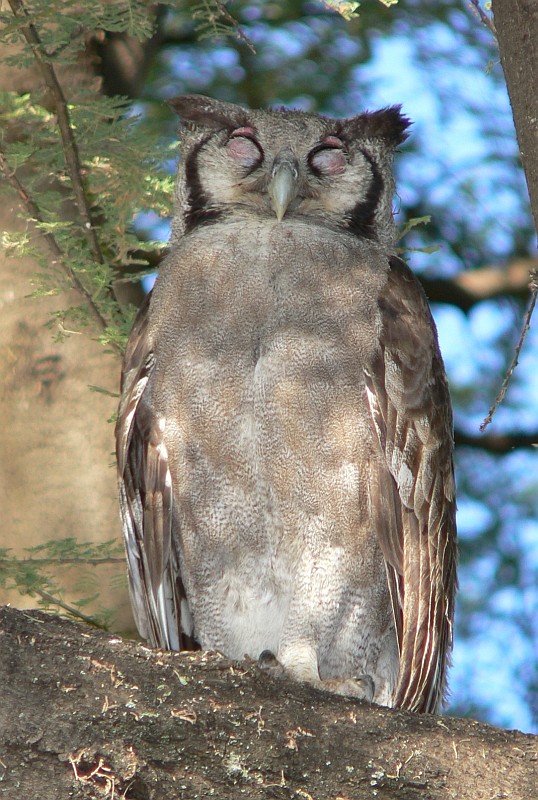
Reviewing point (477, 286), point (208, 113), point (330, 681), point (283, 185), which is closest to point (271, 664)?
point (330, 681)

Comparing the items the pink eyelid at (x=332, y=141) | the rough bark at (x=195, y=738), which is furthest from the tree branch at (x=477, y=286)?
the rough bark at (x=195, y=738)

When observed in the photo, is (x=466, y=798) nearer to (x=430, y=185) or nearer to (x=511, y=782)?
(x=511, y=782)

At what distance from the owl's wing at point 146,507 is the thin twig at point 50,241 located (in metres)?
0.31

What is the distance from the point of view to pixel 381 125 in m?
4.55

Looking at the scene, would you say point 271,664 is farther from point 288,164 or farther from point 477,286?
point 477,286

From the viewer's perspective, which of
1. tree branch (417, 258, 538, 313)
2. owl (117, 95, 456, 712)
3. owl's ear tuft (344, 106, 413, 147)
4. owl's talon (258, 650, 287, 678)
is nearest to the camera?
owl's talon (258, 650, 287, 678)

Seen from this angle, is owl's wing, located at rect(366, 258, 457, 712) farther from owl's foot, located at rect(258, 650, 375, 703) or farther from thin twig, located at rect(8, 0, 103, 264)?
Answer: thin twig, located at rect(8, 0, 103, 264)

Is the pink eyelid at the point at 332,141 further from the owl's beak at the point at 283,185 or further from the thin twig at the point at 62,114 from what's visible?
the thin twig at the point at 62,114

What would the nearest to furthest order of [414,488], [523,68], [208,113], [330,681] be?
1. [523,68]
2. [330,681]
3. [414,488]
4. [208,113]

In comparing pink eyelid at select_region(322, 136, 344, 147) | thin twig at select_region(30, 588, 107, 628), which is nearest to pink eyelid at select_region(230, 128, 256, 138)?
pink eyelid at select_region(322, 136, 344, 147)

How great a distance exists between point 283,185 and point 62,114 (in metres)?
0.84

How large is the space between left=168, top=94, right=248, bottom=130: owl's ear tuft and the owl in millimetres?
263

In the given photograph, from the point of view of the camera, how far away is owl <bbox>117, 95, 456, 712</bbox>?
3771 millimetres

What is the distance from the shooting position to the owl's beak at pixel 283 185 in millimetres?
4070
